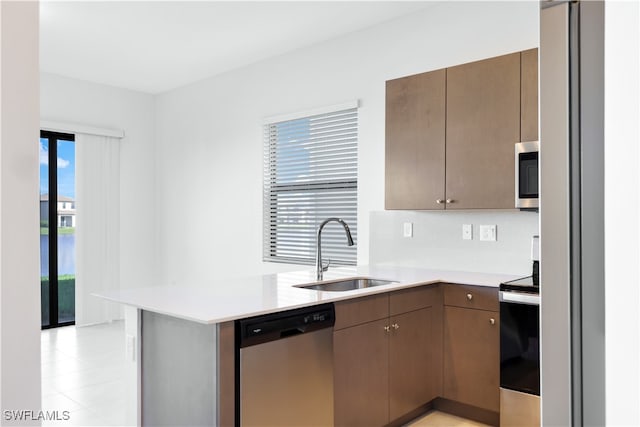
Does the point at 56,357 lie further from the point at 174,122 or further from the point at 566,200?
the point at 566,200

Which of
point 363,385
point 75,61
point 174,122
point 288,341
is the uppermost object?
point 75,61

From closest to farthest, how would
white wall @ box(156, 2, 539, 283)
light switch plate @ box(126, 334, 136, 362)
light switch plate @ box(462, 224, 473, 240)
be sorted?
light switch plate @ box(126, 334, 136, 362), light switch plate @ box(462, 224, 473, 240), white wall @ box(156, 2, 539, 283)

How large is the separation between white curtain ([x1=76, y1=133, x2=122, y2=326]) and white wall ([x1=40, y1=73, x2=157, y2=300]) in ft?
0.36

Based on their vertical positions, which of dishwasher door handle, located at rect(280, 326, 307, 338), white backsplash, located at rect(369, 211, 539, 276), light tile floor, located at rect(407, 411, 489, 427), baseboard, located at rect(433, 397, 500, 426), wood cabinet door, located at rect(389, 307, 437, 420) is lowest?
light tile floor, located at rect(407, 411, 489, 427)

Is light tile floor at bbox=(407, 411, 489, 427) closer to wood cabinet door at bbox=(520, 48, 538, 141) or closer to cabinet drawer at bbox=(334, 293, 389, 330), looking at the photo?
cabinet drawer at bbox=(334, 293, 389, 330)

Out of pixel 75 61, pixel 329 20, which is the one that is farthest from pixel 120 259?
pixel 329 20

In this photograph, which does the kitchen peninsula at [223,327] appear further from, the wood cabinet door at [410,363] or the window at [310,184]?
the window at [310,184]

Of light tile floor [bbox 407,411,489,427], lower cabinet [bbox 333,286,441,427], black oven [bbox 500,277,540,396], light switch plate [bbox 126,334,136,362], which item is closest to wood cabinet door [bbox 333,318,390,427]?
lower cabinet [bbox 333,286,441,427]

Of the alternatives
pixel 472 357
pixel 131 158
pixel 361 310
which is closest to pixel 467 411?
pixel 472 357

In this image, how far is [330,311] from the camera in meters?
2.39

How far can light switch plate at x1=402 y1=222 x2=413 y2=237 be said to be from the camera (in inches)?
151

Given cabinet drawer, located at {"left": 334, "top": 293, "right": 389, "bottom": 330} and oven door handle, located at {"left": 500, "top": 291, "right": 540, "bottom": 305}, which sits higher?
oven door handle, located at {"left": 500, "top": 291, "right": 540, "bottom": 305}

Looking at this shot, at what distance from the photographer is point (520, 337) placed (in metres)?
2.58
